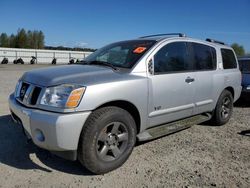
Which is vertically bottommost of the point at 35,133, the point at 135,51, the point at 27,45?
the point at 35,133

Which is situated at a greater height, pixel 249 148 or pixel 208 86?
pixel 208 86

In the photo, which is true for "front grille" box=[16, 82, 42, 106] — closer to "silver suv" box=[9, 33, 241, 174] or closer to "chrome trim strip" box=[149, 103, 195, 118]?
"silver suv" box=[9, 33, 241, 174]

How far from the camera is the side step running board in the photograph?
158 inches

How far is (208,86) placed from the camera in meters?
5.12

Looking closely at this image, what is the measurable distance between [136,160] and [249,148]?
1994mm

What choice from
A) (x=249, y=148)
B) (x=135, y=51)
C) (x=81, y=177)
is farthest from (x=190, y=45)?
(x=81, y=177)

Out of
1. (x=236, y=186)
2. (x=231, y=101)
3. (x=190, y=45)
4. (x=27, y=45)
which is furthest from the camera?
(x=27, y=45)

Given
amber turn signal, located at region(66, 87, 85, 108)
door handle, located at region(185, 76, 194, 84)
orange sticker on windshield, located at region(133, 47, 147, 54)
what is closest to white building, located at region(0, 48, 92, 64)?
orange sticker on windshield, located at region(133, 47, 147, 54)

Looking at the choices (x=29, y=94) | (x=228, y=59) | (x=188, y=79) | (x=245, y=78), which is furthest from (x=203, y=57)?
(x=245, y=78)

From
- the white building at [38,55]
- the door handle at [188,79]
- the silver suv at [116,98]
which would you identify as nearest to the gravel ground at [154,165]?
the silver suv at [116,98]

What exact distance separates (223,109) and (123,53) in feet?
9.18

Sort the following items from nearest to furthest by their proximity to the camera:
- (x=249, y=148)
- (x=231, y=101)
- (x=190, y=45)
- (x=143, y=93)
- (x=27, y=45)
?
(x=143, y=93) < (x=249, y=148) < (x=190, y=45) < (x=231, y=101) < (x=27, y=45)

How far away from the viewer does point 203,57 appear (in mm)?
5199

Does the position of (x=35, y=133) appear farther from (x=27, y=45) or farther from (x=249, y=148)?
(x=27, y=45)
